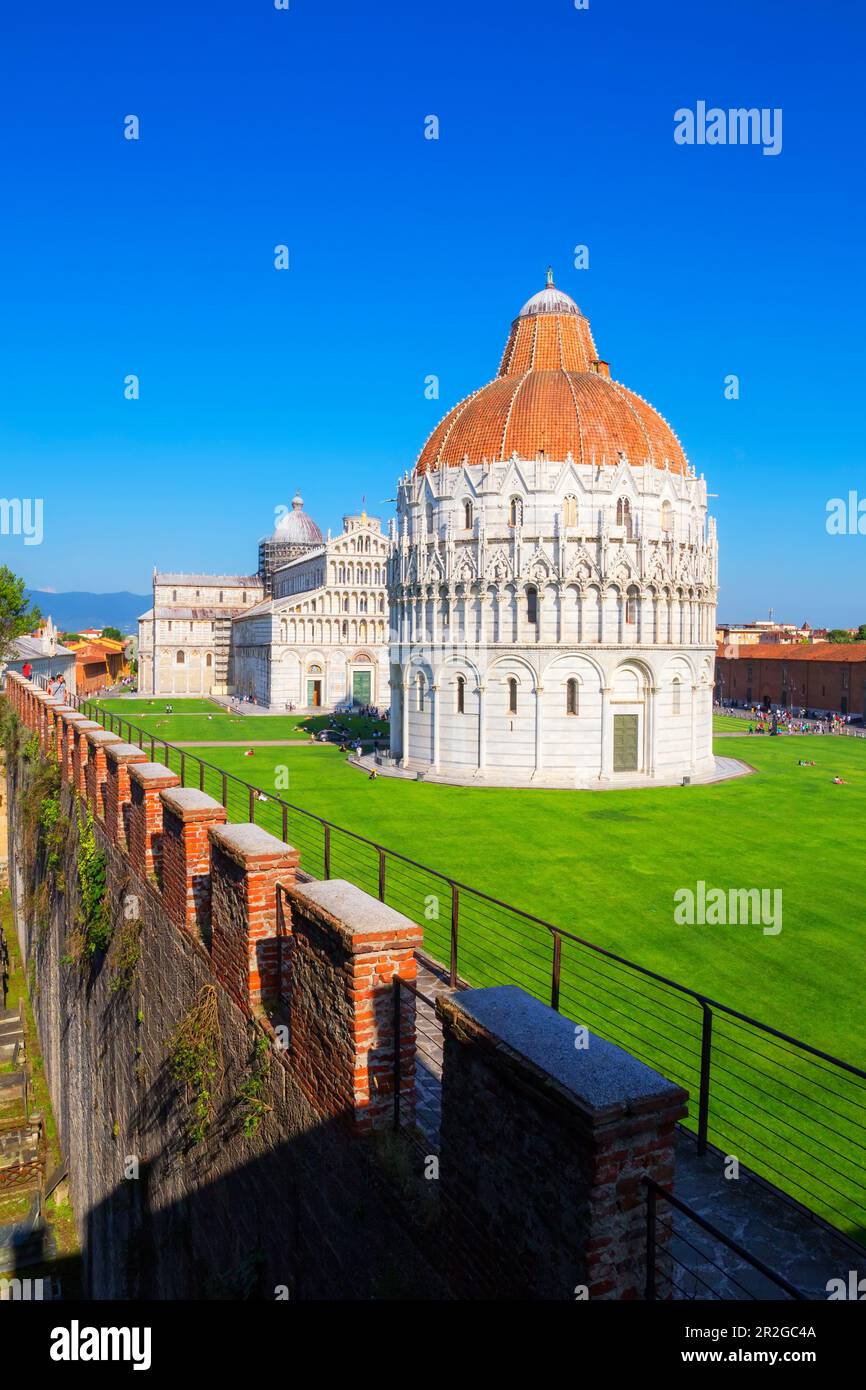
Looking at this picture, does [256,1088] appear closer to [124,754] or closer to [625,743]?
[124,754]

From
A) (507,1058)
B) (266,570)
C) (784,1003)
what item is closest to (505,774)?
(784,1003)

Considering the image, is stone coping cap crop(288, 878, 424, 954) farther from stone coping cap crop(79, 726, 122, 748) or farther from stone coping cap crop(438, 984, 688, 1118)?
stone coping cap crop(79, 726, 122, 748)

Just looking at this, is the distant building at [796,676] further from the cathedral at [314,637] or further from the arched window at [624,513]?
the arched window at [624,513]

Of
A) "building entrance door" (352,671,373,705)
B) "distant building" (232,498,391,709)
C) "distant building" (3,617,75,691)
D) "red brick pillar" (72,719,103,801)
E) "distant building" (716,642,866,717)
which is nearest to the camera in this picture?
"red brick pillar" (72,719,103,801)

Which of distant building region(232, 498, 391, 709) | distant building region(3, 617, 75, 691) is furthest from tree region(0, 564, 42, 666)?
distant building region(232, 498, 391, 709)

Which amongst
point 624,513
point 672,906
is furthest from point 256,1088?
point 624,513
